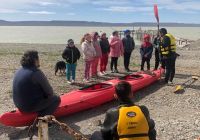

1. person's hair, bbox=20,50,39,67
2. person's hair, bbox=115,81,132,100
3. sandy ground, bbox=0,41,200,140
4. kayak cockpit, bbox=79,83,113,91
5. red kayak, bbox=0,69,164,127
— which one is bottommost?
sandy ground, bbox=0,41,200,140

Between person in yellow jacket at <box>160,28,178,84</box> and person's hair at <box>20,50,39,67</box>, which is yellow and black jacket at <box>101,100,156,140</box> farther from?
person in yellow jacket at <box>160,28,178,84</box>

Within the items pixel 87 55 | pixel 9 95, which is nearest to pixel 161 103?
pixel 87 55

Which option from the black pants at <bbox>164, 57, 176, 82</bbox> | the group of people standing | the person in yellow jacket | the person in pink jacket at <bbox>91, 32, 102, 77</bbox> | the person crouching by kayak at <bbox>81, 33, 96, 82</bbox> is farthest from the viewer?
the person in pink jacket at <bbox>91, 32, 102, 77</bbox>

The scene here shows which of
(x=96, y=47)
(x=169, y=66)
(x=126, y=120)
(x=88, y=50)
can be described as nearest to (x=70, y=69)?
(x=88, y=50)

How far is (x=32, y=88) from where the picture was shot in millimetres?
6867

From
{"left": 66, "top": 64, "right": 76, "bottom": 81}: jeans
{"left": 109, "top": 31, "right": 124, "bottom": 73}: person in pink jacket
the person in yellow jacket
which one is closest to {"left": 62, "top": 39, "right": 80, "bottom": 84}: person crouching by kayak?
{"left": 66, "top": 64, "right": 76, "bottom": 81}: jeans

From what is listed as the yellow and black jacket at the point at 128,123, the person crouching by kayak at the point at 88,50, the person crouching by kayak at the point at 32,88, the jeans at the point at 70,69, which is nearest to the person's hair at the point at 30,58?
the person crouching by kayak at the point at 32,88

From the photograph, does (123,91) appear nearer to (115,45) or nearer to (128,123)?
(128,123)

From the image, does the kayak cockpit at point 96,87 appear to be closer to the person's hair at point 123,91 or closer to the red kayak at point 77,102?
the red kayak at point 77,102

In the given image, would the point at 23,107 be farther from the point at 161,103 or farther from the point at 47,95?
the point at 161,103

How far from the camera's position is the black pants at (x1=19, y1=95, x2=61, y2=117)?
695 cm

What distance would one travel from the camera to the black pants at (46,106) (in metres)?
6.95

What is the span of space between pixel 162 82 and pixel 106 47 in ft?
8.71

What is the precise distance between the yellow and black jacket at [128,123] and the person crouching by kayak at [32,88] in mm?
2794
